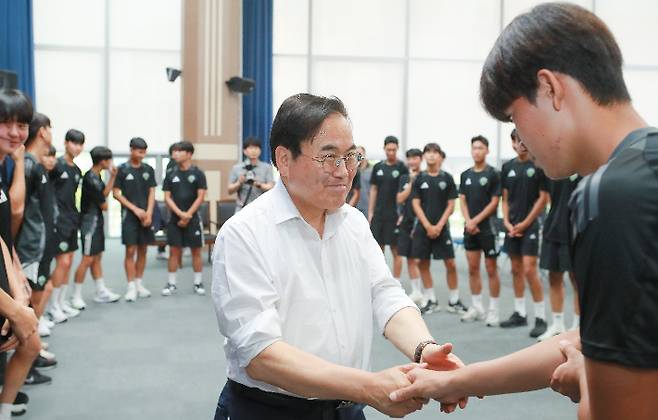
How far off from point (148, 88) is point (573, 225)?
10.5 meters

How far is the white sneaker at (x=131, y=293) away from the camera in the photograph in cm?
636

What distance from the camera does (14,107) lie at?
281cm

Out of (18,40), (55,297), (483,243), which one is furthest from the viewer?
(18,40)

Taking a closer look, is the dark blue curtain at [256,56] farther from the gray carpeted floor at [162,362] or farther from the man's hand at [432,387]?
the man's hand at [432,387]

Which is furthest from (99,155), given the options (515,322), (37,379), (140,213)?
(515,322)

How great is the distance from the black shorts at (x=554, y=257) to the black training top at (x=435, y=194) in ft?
4.58

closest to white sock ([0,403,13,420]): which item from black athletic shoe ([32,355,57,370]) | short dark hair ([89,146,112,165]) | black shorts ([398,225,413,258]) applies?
black athletic shoe ([32,355,57,370])

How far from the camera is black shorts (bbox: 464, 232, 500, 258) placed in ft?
18.4

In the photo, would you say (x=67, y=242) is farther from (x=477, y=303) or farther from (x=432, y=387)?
(x=432, y=387)

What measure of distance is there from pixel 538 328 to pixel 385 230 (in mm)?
2226

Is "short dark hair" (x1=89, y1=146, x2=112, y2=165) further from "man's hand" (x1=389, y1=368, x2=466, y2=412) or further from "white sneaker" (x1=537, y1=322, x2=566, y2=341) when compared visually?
"man's hand" (x1=389, y1=368, x2=466, y2=412)

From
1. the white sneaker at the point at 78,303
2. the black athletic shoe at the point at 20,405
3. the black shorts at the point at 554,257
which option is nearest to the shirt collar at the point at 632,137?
the black athletic shoe at the point at 20,405

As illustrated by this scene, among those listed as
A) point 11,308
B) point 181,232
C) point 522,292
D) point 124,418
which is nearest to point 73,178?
point 181,232

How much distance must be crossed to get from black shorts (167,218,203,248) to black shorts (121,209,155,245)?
27 centimetres
